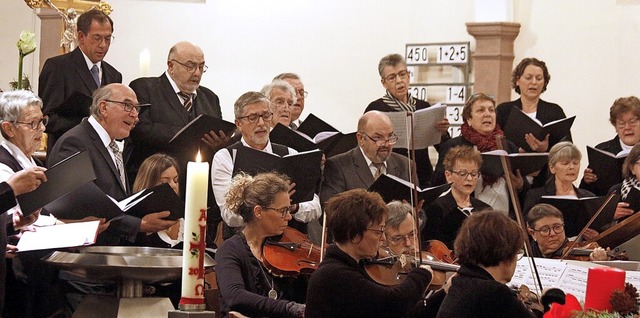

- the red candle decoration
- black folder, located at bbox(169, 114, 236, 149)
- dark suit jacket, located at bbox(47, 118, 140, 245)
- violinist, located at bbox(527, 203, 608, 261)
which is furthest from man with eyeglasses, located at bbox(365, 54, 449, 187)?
the red candle decoration

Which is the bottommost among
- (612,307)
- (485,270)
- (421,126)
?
(612,307)

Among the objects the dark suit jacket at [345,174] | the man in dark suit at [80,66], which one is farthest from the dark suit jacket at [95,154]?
the dark suit jacket at [345,174]

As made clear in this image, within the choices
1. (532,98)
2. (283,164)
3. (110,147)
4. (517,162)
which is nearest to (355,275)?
(283,164)

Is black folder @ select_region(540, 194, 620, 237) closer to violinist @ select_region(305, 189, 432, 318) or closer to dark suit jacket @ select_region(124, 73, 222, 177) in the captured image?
dark suit jacket @ select_region(124, 73, 222, 177)

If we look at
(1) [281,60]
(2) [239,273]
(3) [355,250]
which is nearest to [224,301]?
(2) [239,273]

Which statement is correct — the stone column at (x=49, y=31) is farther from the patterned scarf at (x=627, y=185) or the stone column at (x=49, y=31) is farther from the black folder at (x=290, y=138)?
the patterned scarf at (x=627, y=185)

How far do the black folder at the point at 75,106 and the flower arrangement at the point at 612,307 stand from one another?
2855mm

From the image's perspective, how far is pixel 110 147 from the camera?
209 inches

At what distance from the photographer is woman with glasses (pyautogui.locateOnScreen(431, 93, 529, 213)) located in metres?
6.68

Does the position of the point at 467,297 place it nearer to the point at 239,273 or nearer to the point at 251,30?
the point at 239,273

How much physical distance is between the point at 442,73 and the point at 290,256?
17.6ft

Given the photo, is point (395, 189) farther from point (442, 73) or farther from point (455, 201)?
point (442, 73)

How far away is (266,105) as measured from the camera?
5.97m

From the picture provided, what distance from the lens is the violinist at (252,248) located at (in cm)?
454
